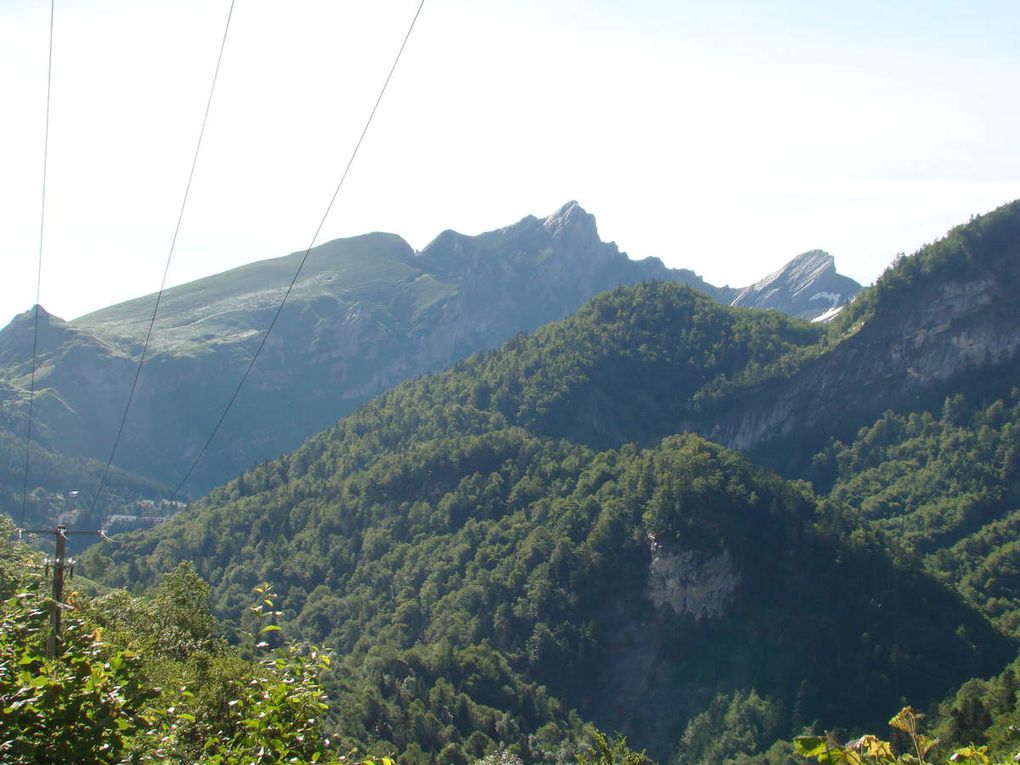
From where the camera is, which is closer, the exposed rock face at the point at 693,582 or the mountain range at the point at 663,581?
the mountain range at the point at 663,581

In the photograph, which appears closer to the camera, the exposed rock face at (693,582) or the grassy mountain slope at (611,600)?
the grassy mountain slope at (611,600)

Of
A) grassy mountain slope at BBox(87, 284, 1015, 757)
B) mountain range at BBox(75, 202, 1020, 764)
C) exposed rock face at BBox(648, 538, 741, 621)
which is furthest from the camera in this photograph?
exposed rock face at BBox(648, 538, 741, 621)

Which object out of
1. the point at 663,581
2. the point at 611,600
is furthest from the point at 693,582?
the point at 611,600

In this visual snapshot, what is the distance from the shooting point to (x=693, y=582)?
14088cm

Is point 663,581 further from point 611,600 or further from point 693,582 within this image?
point 611,600

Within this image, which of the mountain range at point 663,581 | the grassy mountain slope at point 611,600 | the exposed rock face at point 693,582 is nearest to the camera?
the mountain range at point 663,581

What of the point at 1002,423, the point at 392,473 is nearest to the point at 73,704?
the point at 392,473

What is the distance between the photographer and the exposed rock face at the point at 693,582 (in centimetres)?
13938

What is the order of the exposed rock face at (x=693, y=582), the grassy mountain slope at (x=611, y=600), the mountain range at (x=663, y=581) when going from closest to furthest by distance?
the mountain range at (x=663, y=581), the grassy mountain slope at (x=611, y=600), the exposed rock face at (x=693, y=582)

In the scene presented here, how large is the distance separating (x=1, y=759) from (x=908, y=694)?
403 ft

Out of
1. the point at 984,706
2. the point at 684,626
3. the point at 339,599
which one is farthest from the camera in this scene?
the point at 339,599

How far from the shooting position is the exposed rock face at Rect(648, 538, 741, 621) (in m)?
139

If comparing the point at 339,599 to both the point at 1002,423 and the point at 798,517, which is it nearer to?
the point at 798,517

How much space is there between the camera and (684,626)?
137875mm
